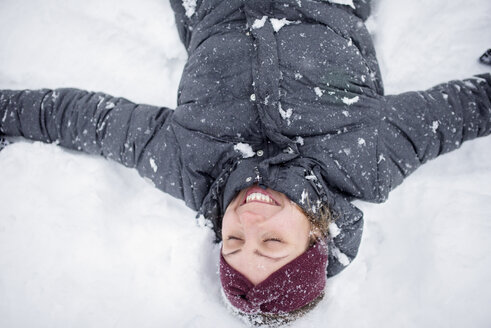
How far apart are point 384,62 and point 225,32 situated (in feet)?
4.43

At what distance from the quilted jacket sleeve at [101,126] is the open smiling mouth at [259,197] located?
524 millimetres

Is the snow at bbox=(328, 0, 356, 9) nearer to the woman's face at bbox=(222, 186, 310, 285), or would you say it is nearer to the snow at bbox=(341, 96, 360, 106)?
the snow at bbox=(341, 96, 360, 106)

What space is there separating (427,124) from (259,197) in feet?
3.74

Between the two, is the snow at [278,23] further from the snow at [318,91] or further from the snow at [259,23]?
the snow at [318,91]

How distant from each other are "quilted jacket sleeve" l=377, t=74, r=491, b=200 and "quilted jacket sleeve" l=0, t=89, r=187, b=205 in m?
1.26

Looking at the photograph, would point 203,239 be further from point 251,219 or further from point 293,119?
point 293,119

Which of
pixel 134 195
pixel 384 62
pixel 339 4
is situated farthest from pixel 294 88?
pixel 134 195

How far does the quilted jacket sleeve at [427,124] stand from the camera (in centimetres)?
189

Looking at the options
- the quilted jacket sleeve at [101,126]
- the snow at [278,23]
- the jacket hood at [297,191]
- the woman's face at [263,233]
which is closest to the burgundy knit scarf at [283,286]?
the woman's face at [263,233]

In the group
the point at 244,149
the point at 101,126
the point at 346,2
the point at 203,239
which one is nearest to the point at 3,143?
the point at 101,126

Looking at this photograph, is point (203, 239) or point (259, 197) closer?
point (259, 197)

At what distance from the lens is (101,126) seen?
7.10ft

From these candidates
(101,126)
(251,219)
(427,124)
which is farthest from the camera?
(101,126)

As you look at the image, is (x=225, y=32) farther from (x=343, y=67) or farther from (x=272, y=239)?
(x=272, y=239)
